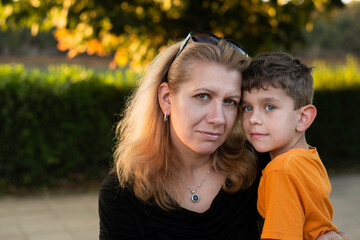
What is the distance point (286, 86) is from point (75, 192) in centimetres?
583

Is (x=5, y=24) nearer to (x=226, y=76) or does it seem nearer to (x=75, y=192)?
(x=75, y=192)

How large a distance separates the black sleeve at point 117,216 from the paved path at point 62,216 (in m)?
3.34

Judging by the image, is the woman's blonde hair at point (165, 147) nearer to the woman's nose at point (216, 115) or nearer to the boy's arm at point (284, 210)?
the woman's nose at point (216, 115)

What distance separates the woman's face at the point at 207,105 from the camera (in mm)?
2109

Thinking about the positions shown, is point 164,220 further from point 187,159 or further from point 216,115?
point 216,115

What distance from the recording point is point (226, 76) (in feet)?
6.97

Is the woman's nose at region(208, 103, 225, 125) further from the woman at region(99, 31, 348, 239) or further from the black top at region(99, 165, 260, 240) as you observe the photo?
the black top at region(99, 165, 260, 240)

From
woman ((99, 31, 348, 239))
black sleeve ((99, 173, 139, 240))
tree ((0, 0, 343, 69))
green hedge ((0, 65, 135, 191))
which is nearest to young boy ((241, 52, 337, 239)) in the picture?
woman ((99, 31, 348, 239))

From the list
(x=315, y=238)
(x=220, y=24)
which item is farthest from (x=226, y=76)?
(x=220, y=24)

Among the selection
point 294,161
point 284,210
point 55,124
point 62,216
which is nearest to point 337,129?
point 55,124

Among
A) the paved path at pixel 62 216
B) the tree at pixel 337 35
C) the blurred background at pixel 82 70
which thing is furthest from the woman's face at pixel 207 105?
the tree at pixel 337 35

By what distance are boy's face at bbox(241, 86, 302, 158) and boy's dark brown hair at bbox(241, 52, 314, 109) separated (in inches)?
1.0

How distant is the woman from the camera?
84.1 inches

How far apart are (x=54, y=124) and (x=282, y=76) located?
570 centimetres
